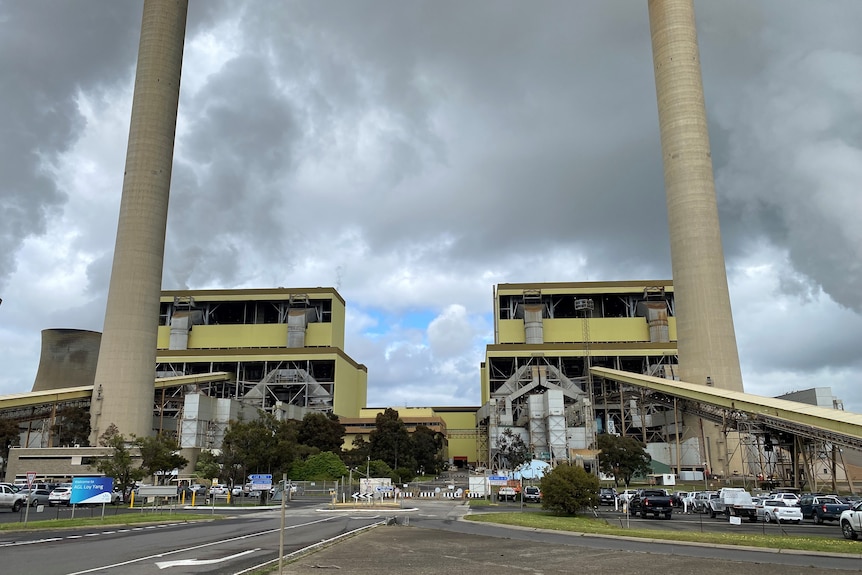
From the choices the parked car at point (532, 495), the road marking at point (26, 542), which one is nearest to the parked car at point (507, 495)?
the parked car at point (532, 495)

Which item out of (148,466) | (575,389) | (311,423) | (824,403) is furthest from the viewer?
(575,389)

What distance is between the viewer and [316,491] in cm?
6800

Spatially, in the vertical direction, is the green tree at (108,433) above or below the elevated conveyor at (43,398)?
below

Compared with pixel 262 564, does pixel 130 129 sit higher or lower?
higher

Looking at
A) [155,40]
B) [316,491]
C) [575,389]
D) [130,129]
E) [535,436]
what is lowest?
[316,491]

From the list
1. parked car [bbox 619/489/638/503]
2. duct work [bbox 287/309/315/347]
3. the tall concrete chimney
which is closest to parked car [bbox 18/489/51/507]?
the tall concrete chimney

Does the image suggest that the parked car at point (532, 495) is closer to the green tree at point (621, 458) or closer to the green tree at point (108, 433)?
the green tree at point (621, 458)

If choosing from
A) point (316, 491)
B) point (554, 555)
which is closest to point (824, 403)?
point (316, 491)

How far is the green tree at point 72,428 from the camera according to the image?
72.3 m

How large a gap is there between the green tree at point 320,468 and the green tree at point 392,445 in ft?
34.8

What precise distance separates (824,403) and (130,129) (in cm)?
8433

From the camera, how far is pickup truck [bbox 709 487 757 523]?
3281 centimetres

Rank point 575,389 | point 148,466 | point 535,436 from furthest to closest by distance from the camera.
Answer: point 575,389
point 535,436
point 148,466

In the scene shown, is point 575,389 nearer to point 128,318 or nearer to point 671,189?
point 671,189
